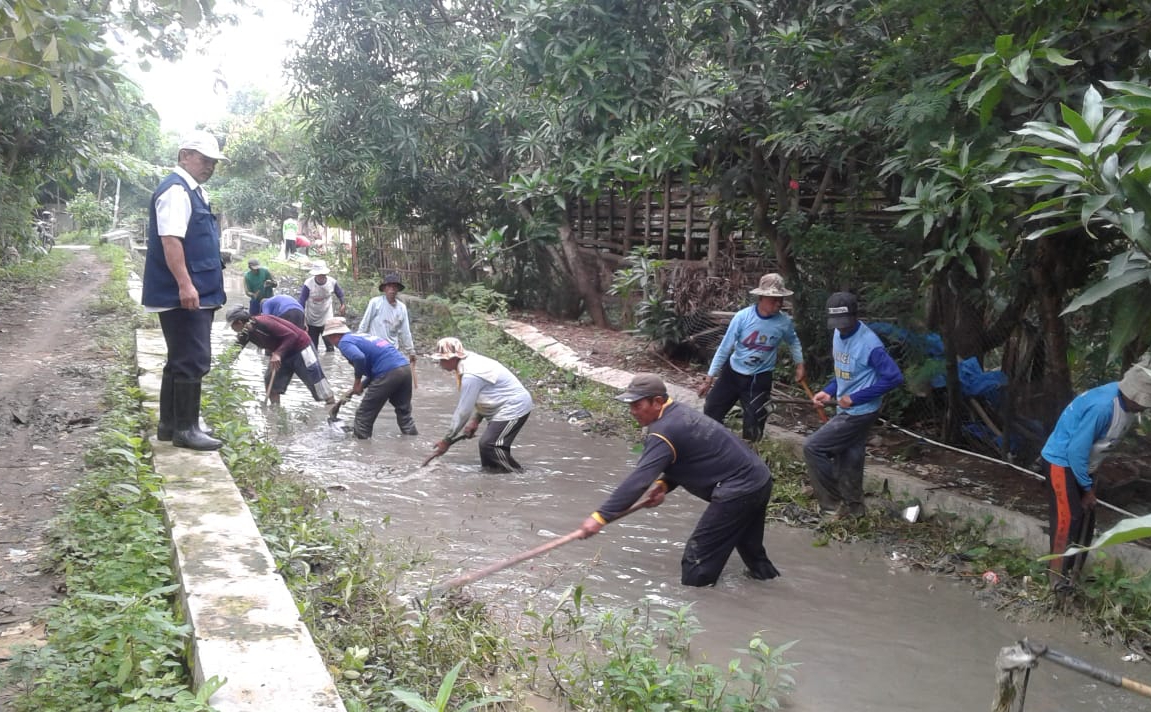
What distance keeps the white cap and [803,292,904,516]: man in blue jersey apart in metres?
3.98

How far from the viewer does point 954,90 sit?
210 inches

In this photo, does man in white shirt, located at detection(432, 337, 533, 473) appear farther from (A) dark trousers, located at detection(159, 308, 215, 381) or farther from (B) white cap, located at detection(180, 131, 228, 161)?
(B) white cap, located at detection(180, 131, 228, 161)

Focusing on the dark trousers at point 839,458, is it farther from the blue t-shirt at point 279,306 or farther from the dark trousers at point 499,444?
the blue t-shirt at point 279,306

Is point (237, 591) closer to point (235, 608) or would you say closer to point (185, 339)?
point (235, 608)

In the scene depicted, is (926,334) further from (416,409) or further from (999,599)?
(416,409)

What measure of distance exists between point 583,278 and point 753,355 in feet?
25.2

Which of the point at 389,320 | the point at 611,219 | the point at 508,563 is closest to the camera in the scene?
the point at 508,563

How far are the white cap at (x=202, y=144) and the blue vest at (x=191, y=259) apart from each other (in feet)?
0.60

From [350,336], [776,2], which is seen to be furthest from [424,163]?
[776,2]

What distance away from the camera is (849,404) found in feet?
20.2

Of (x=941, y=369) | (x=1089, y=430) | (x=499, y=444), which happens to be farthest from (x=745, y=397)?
(x=1089, y=430)

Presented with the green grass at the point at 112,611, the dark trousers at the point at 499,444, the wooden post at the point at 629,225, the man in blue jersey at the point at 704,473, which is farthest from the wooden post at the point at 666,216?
the green grass at the point at 112,611

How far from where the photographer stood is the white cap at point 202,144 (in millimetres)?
5004

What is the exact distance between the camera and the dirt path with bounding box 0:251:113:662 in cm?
378
